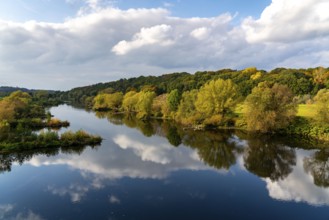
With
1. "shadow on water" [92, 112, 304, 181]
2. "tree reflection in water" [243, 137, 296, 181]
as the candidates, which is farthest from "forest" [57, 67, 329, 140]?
"tree reflection in water" [243, 137, 296, 181]

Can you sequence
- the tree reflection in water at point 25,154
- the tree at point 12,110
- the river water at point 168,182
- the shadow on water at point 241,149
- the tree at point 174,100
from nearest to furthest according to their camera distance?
the river water at point 168,182, the tree reflection in water at point 25,154, the shadow on water at point 241,149, the tree at point 12,110, the tree at point 174,100

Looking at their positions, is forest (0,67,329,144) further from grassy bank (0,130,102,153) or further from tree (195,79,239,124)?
grassy bank (0,130,102,153)

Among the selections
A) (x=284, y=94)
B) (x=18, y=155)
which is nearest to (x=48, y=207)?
(x=18, y=155)

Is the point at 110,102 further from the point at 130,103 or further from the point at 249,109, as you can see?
the point at 249,109

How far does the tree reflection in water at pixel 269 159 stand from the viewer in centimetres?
2633

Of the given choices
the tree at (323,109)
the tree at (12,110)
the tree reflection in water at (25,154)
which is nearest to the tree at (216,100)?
the tree at (323,109)

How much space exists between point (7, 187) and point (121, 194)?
969 cm

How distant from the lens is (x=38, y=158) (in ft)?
98.7

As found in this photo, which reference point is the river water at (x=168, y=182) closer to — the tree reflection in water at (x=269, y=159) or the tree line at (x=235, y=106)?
the tree reflection in water at (x=269, y=159)

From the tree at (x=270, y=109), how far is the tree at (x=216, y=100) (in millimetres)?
8973

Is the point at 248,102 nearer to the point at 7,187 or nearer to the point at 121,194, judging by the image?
the point at 121,194

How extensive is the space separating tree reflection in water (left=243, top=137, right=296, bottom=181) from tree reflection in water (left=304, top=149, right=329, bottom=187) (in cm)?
160

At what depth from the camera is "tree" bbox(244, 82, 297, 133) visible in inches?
1725

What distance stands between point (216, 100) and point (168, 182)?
33.9 m
